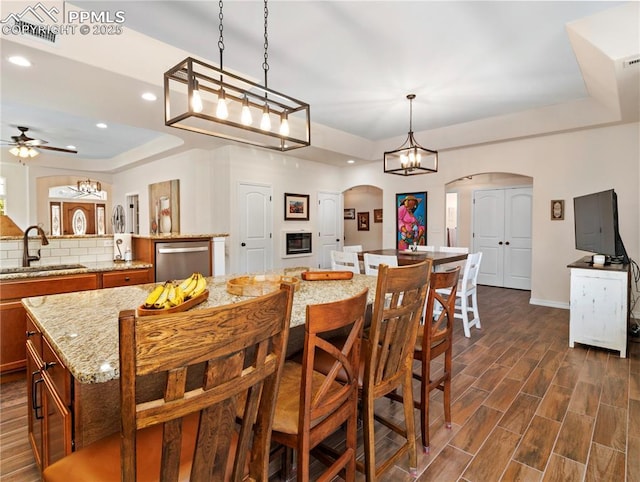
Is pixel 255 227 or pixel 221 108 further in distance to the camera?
pixel 255 227

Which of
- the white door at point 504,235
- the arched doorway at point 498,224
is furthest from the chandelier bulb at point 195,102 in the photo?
the white door at point 504,235

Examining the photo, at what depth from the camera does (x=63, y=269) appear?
316 cm

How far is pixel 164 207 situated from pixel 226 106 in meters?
5.47

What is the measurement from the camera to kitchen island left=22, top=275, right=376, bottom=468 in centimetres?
96

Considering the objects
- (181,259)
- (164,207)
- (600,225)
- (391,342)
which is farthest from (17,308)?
(600,225)

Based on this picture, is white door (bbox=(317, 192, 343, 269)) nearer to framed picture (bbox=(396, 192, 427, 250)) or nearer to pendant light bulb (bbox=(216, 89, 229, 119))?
framed picture (bbox=(396, 192, 427, 250))

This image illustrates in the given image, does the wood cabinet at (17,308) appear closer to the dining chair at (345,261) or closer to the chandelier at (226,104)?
the chandelier at (226,104)

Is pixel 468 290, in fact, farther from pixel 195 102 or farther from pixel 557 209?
pixel 195 102

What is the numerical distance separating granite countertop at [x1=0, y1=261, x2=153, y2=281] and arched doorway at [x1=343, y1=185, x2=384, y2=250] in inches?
264

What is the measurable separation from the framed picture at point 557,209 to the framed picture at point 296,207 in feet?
13.9

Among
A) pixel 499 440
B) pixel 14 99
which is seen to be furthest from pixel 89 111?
pixel 499 440

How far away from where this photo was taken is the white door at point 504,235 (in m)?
6.39

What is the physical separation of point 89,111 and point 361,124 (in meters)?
3.82

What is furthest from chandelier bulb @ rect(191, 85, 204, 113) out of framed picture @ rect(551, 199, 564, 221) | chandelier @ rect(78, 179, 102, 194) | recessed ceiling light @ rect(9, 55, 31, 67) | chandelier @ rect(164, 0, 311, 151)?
chandelier @ rect(78, 179, 102, 194)
